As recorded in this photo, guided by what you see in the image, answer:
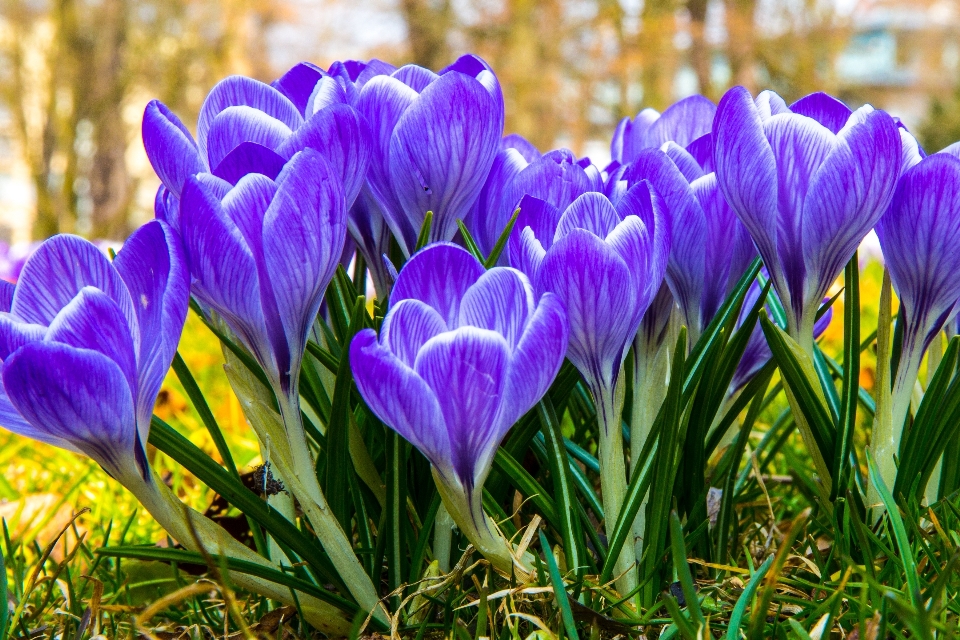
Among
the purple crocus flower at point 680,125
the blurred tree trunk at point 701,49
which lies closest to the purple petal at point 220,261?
the purple crocus flower at point 680,125

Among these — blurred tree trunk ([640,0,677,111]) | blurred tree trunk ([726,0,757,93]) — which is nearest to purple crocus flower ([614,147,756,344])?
blurred tree trunk ([640,0,677,111])

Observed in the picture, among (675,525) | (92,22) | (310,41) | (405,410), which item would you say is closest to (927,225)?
(675,525)

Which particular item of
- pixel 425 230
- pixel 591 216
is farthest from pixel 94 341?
pixel 591 216

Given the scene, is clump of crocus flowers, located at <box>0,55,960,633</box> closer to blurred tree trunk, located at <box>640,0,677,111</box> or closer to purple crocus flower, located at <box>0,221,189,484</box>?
purple crocus flower, located at <box>0,221,189,484</box>

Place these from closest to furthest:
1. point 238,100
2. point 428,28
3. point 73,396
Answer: point 73,396
point 238,100
point 428,28

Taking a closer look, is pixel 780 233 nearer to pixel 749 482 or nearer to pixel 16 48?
pixel 749 482

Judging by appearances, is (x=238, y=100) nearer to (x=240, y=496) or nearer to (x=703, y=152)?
(x=240, y=496)

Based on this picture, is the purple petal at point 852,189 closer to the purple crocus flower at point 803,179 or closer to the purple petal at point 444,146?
the purple crocus flower at point 803,179

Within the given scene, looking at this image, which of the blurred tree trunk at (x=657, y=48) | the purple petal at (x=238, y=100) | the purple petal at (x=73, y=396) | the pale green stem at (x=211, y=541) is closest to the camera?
the purple petal at (x=73, y=396)
